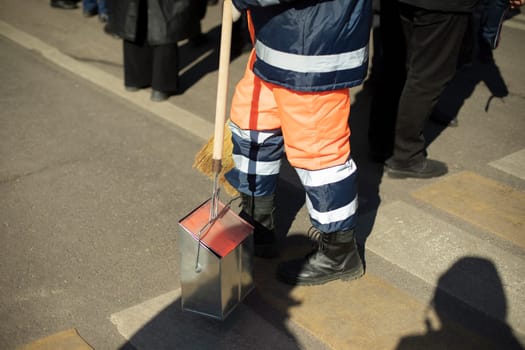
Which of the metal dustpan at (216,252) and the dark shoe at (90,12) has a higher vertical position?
the metal dustpan at (216,252)

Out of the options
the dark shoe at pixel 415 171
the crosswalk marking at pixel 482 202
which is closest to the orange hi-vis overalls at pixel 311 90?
the crosswalk marking at pixel 482 202

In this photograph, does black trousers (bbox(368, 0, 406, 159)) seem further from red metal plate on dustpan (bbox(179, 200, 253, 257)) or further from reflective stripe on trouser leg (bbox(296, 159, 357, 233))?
red metal plate on dustpan (bbox(179, 200, 253, 257))

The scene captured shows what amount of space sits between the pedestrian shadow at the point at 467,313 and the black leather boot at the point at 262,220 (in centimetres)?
86

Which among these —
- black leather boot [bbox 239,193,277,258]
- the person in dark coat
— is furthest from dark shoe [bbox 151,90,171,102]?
black leather boot [bbox 239,193,277,258]

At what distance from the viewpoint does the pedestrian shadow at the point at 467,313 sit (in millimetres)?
2748

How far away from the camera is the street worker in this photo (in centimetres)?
251

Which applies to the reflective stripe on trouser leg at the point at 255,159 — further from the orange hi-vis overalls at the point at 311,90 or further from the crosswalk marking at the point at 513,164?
the crosswalk marking at the point at 513,164

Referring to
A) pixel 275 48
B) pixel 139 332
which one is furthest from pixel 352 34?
pixel 139 332

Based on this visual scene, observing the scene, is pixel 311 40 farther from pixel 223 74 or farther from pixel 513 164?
pixel 513 164

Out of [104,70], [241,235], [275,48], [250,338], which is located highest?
[275,48]

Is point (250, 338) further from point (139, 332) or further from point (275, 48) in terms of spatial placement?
point (275, 48)

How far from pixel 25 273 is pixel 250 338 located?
3.93 ft

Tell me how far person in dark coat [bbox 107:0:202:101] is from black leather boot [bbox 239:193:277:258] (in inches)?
95.2

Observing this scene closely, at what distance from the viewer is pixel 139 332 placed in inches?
108
